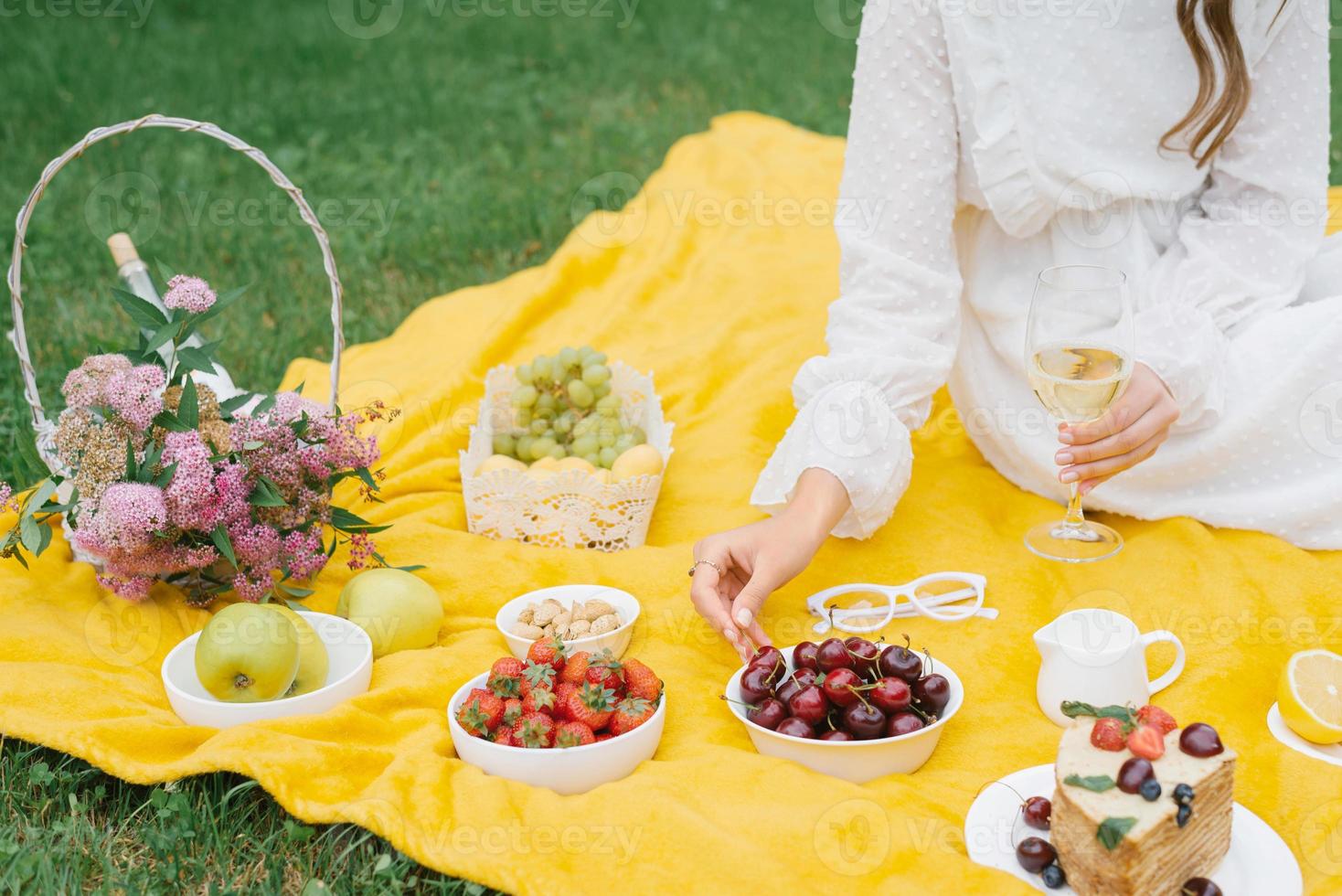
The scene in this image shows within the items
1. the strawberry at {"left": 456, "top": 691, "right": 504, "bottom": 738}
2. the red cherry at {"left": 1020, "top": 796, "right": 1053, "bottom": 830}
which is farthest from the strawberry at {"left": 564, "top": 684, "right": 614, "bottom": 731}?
the red cherry at {"left": 1020, "top": 796, "right": 1053, "bottom": 830}

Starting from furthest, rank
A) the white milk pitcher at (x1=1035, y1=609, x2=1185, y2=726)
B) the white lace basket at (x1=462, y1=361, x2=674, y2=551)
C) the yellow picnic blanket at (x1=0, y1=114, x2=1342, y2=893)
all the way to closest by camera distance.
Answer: the white lace basket at (x1=462, y1=361, x2=674, y2=551), the white milk pitcher at (x1=1035, y1=609, x2=1185, y2=726), the yellow picnic blanket at (x1=0, y1=114, x2=1342, y2=893)

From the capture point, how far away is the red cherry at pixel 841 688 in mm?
1869

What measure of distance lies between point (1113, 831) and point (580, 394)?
63.4 inches

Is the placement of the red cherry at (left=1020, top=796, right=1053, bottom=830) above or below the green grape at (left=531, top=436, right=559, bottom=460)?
above

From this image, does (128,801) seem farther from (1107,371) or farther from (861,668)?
(1107,371)

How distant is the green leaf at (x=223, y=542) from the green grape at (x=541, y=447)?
737 millimetres

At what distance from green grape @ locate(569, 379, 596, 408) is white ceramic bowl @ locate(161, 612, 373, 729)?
0.80 meters

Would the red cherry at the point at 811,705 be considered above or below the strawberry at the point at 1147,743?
below

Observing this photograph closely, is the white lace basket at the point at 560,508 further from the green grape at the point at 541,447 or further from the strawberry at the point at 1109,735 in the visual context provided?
the strawberry at the point at 1109,735

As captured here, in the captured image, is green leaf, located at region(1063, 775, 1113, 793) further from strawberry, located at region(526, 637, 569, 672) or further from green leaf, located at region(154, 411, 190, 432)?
green leaf, located at region(154, 411, 190, 432)

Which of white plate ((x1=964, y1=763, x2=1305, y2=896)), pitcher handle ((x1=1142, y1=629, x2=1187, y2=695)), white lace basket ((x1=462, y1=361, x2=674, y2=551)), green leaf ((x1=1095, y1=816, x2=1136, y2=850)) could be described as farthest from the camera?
white lace basket ((x1=462, y1=361, x2=674, y2=551))

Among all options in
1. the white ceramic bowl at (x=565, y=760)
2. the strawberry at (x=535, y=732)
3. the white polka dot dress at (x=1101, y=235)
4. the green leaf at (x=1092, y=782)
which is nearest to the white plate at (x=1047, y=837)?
the green leaf at (x=1092, y=782)

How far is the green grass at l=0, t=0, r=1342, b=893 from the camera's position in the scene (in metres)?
1.87

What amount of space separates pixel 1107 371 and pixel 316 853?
1.39m
